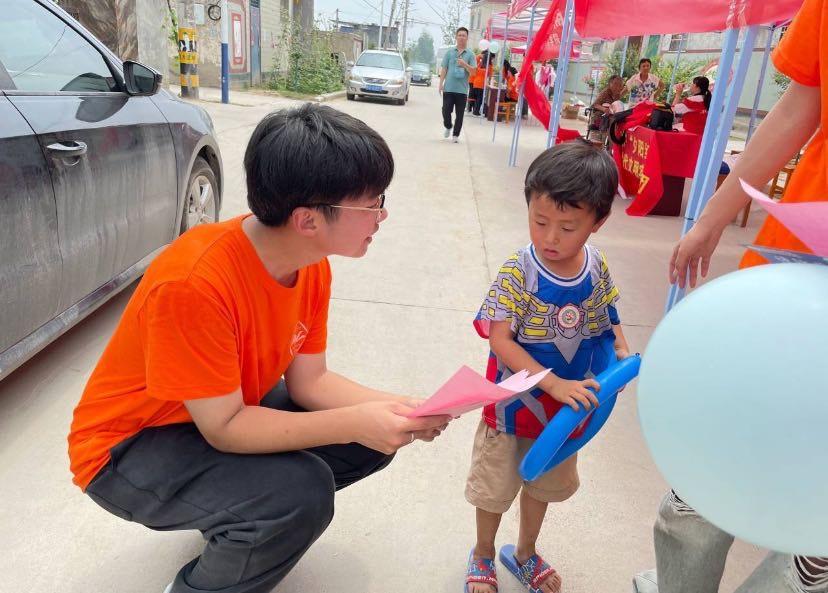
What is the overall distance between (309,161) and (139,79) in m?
2.08

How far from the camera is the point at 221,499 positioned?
4.61ft

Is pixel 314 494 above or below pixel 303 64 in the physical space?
below

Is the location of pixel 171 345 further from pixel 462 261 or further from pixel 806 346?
pixel 462 261

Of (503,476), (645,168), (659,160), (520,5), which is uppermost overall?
(520,5)

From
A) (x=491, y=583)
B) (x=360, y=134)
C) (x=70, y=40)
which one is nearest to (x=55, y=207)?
(x=70, y=40)

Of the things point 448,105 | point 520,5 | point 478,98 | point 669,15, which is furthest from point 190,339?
point 478,98

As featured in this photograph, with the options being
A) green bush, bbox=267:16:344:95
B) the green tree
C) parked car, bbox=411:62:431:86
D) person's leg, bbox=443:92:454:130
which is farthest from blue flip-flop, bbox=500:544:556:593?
the green tree

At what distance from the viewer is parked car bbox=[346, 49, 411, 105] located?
16.8 m

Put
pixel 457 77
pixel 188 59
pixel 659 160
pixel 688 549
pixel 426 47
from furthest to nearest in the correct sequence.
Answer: pixel 426 47 < pixel 188 59 < pixel 457 77 < pixel 659 160 < pixel 688 549

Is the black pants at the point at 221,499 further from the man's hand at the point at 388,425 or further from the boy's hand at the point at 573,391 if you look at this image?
the boy's hand at the point at 573,391

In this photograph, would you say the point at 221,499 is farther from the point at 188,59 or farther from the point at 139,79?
the point at 188,59

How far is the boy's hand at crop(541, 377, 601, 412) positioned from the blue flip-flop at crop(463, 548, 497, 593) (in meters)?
0.60

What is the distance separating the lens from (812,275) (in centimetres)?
84

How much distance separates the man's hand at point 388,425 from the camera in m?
1.33
